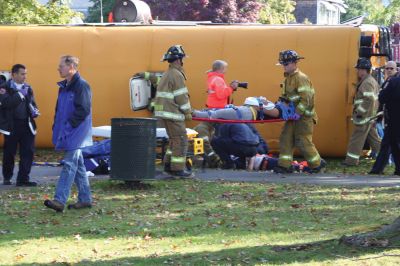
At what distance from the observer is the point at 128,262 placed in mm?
8711

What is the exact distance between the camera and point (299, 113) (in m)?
15.9

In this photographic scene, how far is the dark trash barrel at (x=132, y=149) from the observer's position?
45.1 feet

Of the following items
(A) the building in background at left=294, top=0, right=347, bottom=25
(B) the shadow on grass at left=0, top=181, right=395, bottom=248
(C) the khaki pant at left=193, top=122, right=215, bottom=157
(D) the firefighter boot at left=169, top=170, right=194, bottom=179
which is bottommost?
(B) the shadow on grass at left=0, top=181, right=395, bottom=248

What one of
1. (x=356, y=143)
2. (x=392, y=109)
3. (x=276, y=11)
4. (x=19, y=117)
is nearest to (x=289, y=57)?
(x=392, y=109)

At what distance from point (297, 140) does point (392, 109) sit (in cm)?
171

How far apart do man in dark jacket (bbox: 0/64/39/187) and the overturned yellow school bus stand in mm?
5219

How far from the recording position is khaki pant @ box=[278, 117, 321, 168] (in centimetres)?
1603

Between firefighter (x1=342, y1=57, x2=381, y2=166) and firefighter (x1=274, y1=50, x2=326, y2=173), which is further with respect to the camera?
firefighter (x1=342, y1=57, x2=381, y2=166)

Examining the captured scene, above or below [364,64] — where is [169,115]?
below

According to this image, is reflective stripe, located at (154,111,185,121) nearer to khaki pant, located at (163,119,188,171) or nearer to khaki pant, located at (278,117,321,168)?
khaki pant, located at (163,119,188,171)

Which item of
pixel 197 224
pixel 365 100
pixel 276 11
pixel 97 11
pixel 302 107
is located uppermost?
pixel 276 11

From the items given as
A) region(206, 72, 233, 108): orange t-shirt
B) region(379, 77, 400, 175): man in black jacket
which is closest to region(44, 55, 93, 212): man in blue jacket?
region(379, 77, 400, 175): man in black jacket

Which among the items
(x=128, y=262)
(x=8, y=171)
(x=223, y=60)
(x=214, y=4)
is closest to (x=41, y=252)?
(x=128, y=262)

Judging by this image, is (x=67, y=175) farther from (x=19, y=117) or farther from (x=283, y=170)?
(x=283, y=170)
